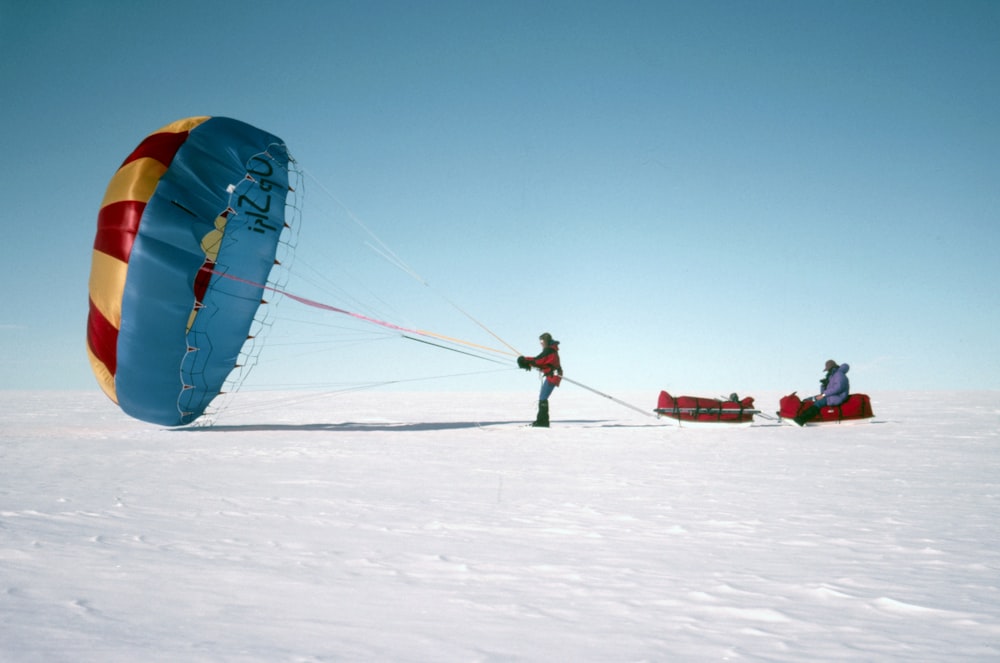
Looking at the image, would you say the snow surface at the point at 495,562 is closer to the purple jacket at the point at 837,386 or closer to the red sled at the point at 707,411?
the red sled at the point at 707,411

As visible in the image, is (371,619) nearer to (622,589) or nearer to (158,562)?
(622,589)

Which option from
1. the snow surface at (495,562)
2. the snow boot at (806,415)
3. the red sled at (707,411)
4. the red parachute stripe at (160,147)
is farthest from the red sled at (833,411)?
the red parachute stripe at (160,147)

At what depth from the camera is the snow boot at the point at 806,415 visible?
13.6 m

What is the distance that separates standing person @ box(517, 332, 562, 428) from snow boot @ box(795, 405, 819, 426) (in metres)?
5.25

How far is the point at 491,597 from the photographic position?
2684 mm

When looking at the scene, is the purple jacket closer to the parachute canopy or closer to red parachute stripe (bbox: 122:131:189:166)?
the parachute canopy

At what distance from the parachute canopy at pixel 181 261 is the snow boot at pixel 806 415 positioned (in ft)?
36.0

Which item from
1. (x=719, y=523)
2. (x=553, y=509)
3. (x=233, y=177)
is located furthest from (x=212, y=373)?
(x=719, y=523)

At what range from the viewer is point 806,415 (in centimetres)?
1364

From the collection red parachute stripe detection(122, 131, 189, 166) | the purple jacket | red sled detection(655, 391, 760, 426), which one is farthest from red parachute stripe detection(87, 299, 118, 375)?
the purple jacket

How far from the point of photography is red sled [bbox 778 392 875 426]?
13.8 m

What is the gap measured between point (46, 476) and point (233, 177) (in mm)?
5613

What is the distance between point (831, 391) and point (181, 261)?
12.7 metres

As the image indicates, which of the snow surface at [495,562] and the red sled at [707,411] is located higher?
the red sled at [707,411]
